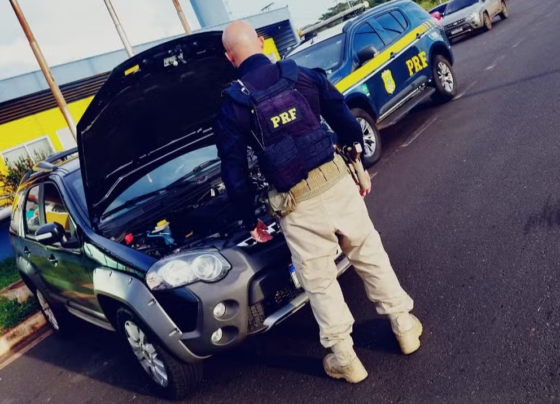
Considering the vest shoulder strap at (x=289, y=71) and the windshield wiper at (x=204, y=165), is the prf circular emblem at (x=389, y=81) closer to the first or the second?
the windshield wiper at (x=204, y=165)

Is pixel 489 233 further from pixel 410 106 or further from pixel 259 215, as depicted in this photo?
pixel 410 106

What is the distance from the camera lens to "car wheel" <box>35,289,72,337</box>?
506cm

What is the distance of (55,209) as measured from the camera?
4.16 metres

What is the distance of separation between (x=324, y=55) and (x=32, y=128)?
12911 mm

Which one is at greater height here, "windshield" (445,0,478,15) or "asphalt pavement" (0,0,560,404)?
"windshield" (445,0,478,15)

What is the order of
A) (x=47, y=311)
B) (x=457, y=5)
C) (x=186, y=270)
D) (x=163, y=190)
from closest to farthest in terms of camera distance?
(x=186, y=270), (x=163, y=190), (x=47, y=311), (x=457, y=5)

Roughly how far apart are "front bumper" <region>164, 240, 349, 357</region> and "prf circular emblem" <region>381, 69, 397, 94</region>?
15.2ft

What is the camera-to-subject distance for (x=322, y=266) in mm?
2713

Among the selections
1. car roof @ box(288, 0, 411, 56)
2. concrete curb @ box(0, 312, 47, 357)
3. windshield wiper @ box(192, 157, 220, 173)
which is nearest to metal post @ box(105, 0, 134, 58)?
car roof @ box(288, 0, 411, 56)

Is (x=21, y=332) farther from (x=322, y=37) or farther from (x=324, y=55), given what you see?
(x=322, y=37)

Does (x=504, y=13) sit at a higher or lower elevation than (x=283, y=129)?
lower

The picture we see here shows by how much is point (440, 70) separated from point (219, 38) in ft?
18.6

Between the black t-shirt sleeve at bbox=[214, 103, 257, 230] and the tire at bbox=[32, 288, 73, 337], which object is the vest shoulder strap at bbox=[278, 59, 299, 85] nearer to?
the black t-shirt sleeve at bbox=[214, 103, 257, 230]

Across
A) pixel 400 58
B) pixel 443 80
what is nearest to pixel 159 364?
pixel 400 58
